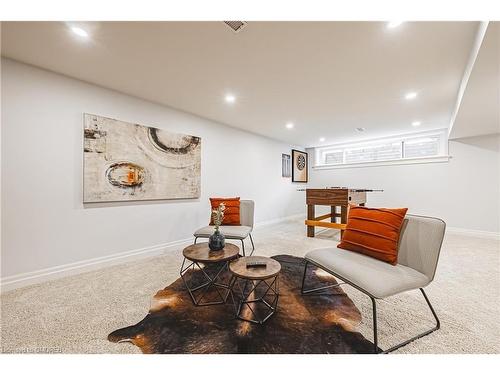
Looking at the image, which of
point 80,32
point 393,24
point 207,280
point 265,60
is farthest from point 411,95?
point 80,32

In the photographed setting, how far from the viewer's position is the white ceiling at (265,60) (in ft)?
5.16

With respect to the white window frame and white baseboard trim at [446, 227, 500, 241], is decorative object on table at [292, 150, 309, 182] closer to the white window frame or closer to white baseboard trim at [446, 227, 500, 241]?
the white window frame

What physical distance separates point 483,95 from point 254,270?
312 cm

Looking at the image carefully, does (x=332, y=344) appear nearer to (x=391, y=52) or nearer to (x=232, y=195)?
(x=391, y=52)

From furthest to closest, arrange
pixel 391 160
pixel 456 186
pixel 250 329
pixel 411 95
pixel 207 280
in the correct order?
pixel 391 160
pixel 456 186
pixel 411 95
pixel 207 280
pixel 250 329

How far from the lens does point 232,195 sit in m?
4.15

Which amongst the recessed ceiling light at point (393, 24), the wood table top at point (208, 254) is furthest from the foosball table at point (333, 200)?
the recessed ceiling light at point (393, 24)

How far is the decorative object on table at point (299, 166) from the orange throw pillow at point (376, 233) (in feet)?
13.8

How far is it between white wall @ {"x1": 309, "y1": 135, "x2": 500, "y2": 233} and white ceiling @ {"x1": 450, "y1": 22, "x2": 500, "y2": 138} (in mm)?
398

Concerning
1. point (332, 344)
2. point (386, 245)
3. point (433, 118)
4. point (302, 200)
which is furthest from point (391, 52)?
point (302, 200)

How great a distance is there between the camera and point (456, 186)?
4.14 m

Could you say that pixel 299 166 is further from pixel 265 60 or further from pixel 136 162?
pixel 136 162

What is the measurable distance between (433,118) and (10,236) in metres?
6.10

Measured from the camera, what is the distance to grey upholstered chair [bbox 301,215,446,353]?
1.30 meters
